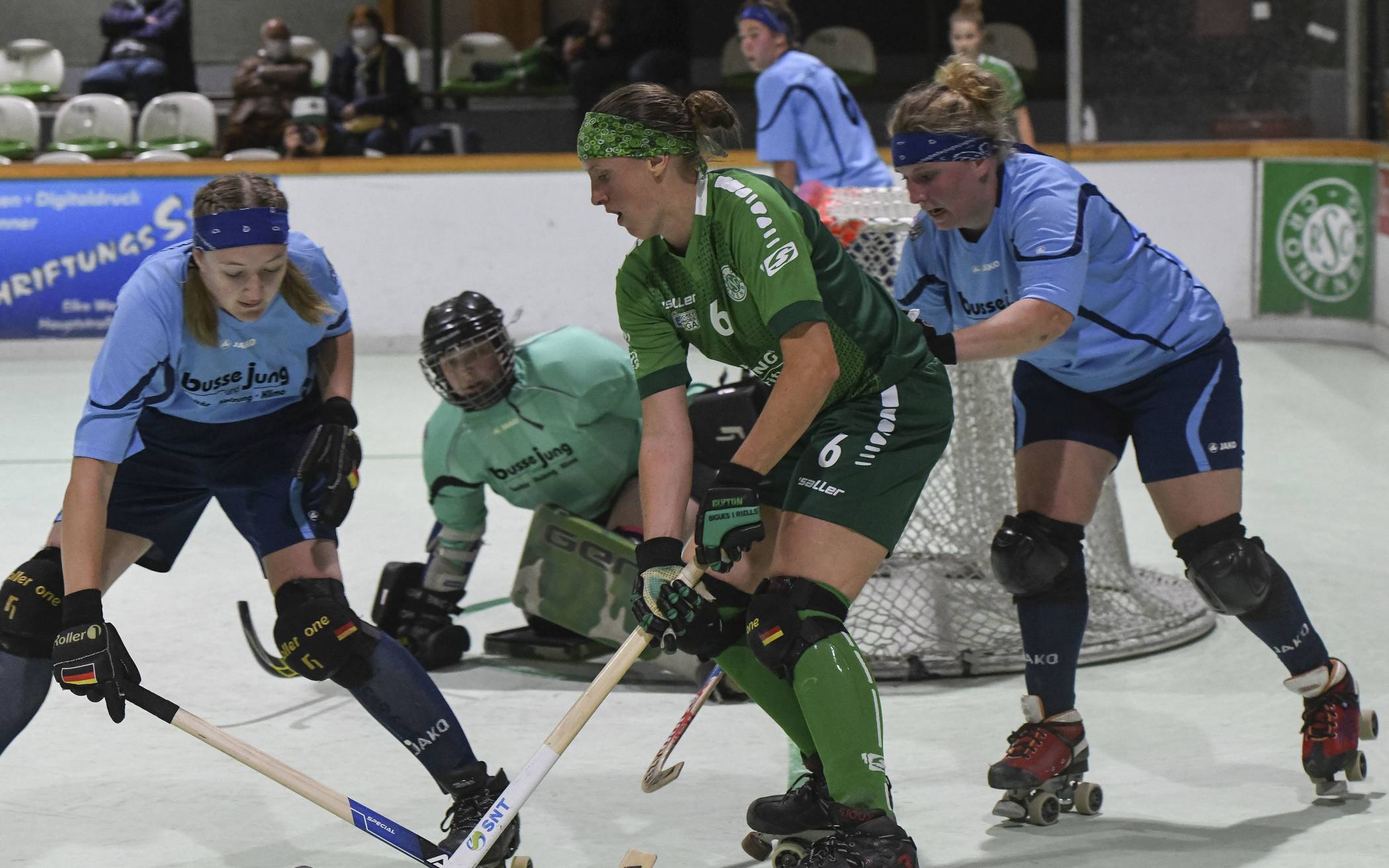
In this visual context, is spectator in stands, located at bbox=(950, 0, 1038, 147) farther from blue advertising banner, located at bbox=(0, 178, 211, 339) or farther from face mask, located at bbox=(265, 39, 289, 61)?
face mask, located at bbox=(265, 39, 289, 61)

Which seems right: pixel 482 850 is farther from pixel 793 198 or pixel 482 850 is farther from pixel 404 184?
pixel 404 184

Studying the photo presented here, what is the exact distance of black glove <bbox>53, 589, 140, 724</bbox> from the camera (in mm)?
2441

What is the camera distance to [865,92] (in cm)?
1038

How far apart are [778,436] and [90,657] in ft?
3.42

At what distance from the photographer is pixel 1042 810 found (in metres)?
2.85

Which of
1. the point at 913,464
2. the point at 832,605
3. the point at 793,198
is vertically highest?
the point at 793,198

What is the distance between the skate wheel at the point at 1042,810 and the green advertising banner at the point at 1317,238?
17.5ft

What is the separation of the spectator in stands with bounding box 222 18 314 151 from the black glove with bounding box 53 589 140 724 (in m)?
7.32

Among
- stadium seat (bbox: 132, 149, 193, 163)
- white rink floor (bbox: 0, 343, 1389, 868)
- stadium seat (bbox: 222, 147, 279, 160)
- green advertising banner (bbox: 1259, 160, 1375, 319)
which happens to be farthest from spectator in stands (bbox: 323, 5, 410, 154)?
white rink floor (bbox: 0, 343, 1389, 868)

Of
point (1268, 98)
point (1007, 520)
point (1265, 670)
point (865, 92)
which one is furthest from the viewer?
point (865, 92)

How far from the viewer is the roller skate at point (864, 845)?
2346mm

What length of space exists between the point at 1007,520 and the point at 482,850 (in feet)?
3.54

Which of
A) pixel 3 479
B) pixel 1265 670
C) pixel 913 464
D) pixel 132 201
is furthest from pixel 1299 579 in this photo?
pixel 132 201

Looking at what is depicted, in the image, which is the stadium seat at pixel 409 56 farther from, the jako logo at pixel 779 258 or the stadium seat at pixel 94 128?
the jako logo at pixel 779 258
